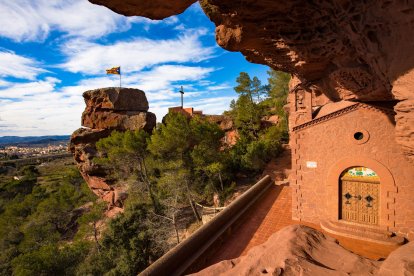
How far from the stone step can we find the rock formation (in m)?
22.8

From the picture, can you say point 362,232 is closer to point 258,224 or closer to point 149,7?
point 258,224

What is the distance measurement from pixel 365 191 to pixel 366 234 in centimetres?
148

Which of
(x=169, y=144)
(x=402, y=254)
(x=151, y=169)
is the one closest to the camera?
(x=402, y=254)

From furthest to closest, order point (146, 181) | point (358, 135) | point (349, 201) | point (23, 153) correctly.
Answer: point (23, 153) < point (146, 181) < point (349, 201) < point (358, 135)

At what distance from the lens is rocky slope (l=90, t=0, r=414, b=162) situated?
370 centimetres

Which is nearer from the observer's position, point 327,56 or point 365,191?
point 327,56

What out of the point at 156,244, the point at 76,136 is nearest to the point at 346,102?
the point at 156,244

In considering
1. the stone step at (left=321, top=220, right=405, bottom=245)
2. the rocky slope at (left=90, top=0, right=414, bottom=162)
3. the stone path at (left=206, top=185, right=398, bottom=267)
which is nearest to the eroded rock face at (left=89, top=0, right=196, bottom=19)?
the rocky slope at (left=90, top=0, right=414, bottom=162)

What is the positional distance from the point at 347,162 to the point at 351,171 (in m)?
0.41

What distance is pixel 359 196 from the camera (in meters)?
8.15

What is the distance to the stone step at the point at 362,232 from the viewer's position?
7426mm

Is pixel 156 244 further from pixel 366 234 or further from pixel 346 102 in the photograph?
pixel 346 102

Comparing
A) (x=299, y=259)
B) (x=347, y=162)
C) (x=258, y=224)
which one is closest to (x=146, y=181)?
(x=258, y=224)

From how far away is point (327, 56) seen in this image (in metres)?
5.46
